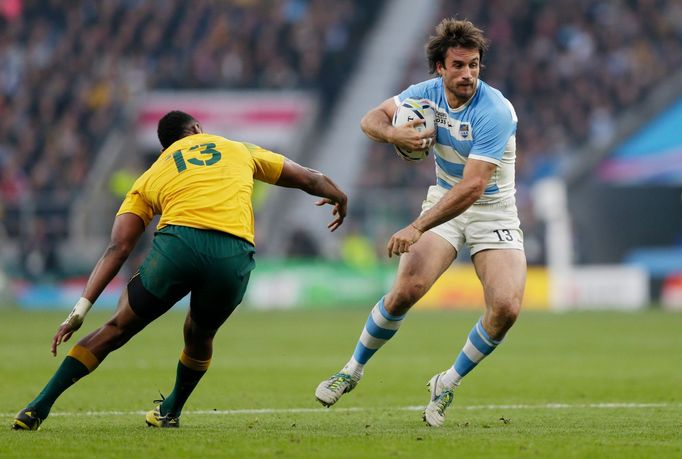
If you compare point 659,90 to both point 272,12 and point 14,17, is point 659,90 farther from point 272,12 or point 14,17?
point 14,17

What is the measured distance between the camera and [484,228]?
9023 mm

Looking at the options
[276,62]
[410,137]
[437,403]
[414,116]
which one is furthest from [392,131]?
[276,62]

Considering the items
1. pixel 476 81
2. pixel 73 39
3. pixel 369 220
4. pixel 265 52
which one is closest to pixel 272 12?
pixel 265 52

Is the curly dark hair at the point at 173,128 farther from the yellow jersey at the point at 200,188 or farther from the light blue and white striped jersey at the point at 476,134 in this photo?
the light blue and white striped jersey at the point at 476,134

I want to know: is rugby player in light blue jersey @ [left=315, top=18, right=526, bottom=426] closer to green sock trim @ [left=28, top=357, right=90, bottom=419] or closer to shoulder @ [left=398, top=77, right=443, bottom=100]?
shoulder @ [left=398, top=77, right=443, bottom=100]

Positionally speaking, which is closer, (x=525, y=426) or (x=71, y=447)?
(x=71, y=447)

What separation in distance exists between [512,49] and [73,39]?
40.7ft

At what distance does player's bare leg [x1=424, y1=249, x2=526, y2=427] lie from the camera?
8.62 m

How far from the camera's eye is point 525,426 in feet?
27.5

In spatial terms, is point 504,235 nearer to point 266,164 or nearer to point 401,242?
point 401,242

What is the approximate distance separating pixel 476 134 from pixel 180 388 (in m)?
2.66

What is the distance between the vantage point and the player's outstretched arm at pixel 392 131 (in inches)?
335

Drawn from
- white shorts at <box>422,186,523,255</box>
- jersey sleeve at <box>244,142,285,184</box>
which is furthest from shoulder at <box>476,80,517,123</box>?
jersey sleeve at <box>244,142,285,184</box>

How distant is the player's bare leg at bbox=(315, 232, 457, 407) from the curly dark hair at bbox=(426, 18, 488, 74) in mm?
1330
